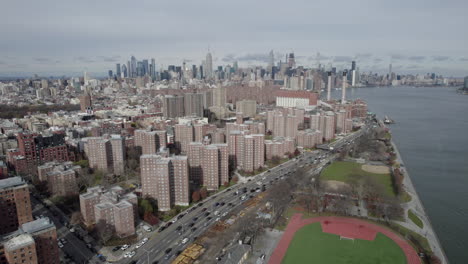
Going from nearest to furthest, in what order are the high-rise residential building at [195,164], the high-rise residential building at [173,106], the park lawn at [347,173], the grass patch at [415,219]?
the grass patch at [415,219] → the high-rise residential building at [195,164] → the park lawn at [347,173] → the high-rise residential building at [173,106]

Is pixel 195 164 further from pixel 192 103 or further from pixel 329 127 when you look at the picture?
pixel 192 103

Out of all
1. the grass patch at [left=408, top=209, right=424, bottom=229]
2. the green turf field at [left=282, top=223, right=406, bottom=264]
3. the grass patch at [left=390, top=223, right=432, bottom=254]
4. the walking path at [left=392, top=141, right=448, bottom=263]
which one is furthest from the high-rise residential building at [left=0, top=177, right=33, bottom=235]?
the grass patch at [left=408, top=209, right=424, bottom=229]

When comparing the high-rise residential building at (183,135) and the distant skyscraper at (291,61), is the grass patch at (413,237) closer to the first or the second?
the high-rise residential building at (183,135)

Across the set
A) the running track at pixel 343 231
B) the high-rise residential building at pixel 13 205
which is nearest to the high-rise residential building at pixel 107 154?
the high-rise residential building at pixel 13 205

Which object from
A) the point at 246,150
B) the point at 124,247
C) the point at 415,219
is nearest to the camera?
the point at 124,247

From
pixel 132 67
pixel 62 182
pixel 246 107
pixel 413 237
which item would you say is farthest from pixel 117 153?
pixel 132 67

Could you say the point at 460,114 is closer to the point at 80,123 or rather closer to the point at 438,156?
the point at 438,156
